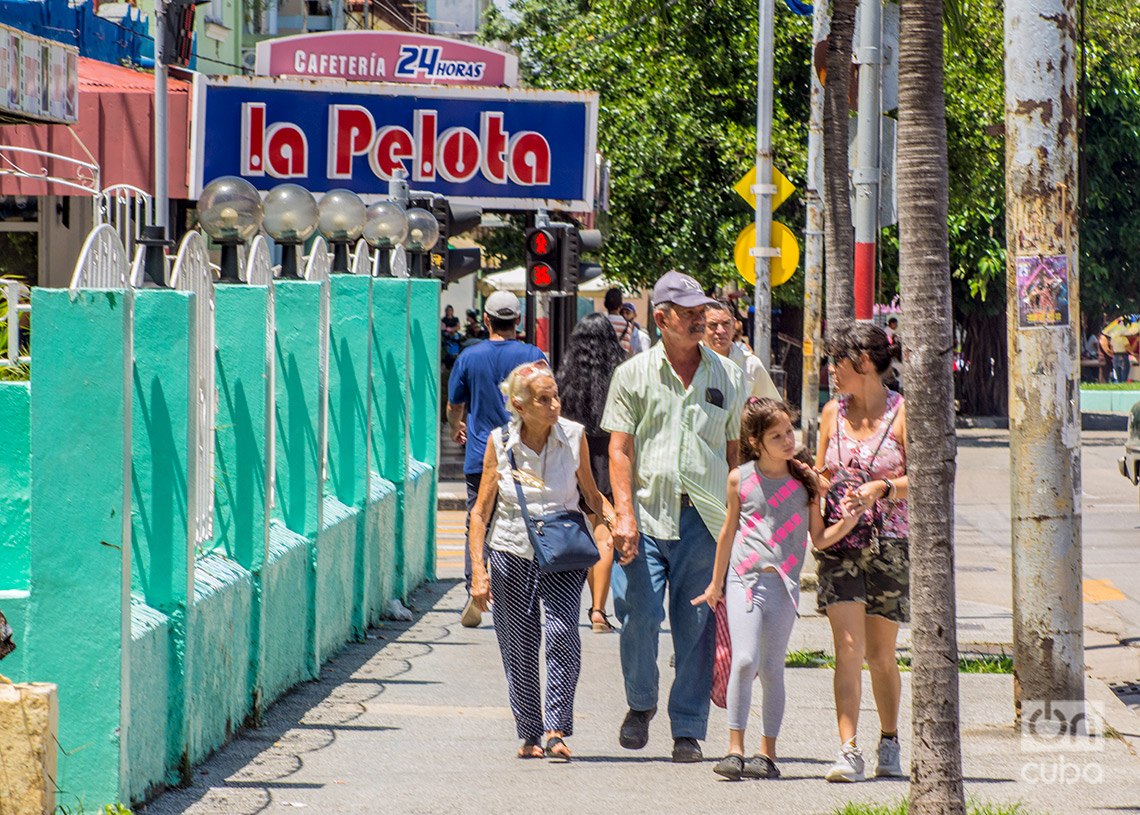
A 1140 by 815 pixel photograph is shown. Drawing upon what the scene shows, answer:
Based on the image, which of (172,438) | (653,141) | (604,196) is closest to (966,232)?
(653,141)

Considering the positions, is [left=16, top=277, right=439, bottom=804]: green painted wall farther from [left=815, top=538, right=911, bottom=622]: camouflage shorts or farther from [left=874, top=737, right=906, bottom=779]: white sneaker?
[left=874, top=737, right=906, bottom=779]: white sneaker

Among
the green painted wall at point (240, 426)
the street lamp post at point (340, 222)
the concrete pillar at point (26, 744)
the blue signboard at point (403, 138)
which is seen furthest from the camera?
the blue signboard at point (403, 138)

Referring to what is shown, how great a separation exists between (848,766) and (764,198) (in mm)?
13698

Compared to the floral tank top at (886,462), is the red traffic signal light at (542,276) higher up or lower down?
higher up

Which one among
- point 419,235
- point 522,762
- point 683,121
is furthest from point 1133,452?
point 683,121

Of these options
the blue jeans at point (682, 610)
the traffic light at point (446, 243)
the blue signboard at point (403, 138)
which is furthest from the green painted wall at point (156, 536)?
the blue signboard at point (403, 138)

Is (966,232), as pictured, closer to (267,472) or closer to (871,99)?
(871,99)

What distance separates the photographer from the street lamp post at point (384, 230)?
1127 cm

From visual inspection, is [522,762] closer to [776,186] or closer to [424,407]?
[424,407]

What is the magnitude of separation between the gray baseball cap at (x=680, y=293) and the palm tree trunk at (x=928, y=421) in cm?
148

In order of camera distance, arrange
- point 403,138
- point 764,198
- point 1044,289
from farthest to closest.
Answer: point 403,138
point 764,198
point 1044,289

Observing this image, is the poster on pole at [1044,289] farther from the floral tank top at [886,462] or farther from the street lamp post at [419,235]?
the street lamp post at [419,235]

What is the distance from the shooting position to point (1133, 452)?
44.4ft

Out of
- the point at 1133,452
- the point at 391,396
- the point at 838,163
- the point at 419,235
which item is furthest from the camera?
the point at 838,163
